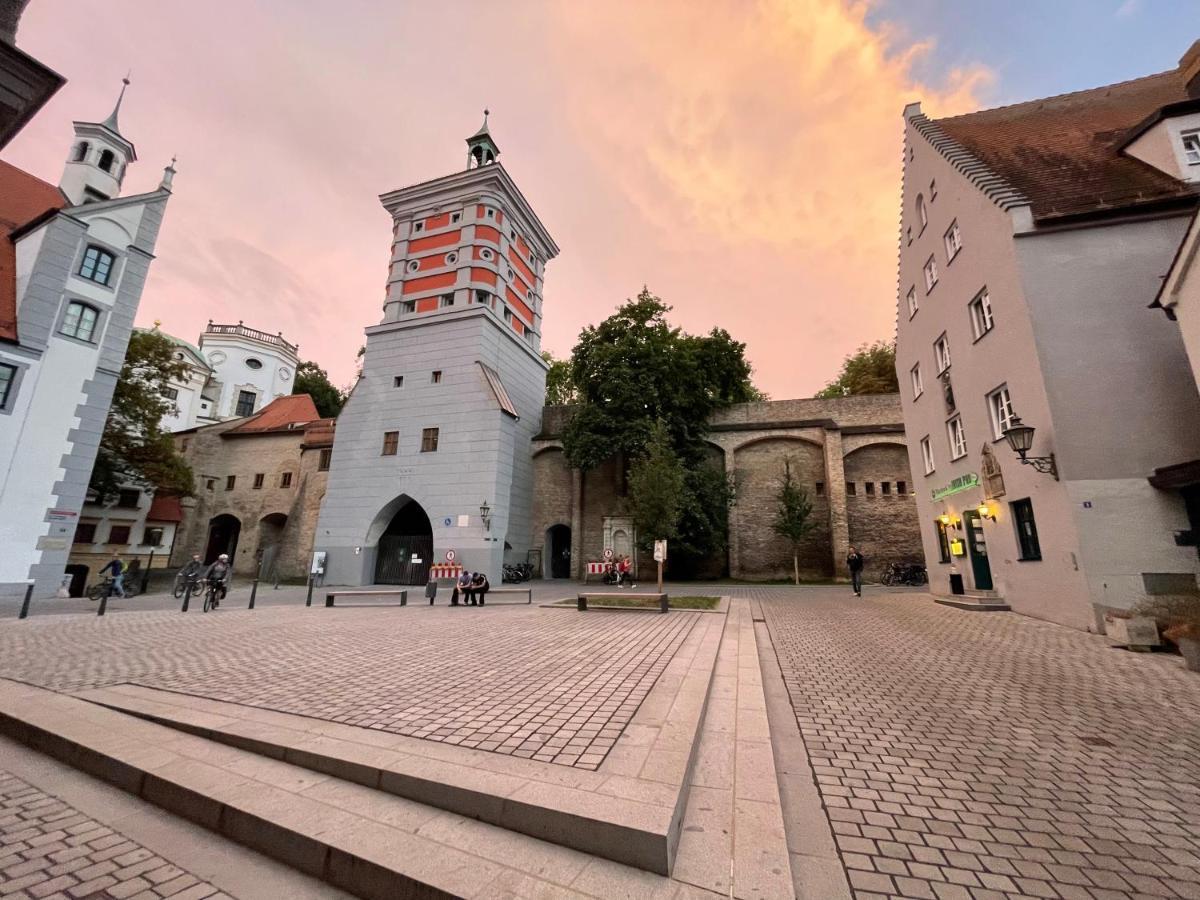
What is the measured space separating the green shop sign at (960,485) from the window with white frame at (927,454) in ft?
4.21

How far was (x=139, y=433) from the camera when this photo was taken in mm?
24172

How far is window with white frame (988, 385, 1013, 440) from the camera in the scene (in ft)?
38.9

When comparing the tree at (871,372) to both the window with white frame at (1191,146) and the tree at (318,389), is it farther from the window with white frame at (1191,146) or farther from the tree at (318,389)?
the tree at (318,389)

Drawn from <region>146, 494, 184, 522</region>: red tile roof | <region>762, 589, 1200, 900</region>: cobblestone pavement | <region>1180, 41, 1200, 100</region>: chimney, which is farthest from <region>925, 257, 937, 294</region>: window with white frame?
<region>146, 494, 184, 522</region>: red tile roof

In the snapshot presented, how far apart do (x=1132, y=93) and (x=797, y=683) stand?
72.7 feet

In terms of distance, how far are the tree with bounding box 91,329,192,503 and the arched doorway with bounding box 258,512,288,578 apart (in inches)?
227

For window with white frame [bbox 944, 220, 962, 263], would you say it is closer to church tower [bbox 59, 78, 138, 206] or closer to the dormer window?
the dormer window

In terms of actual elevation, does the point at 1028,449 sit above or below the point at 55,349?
below

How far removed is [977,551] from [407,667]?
15502 millimetres

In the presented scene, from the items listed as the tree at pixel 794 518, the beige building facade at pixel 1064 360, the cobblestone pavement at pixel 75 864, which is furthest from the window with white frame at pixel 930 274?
the cobblestone pavement at pixel 75 864

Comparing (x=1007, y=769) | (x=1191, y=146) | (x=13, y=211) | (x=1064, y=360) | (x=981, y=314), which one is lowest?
(x=1007, y=769)

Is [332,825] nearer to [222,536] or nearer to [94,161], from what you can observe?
[94,161]

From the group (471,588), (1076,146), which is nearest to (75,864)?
(471,588)

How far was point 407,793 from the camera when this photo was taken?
299 centimetres
